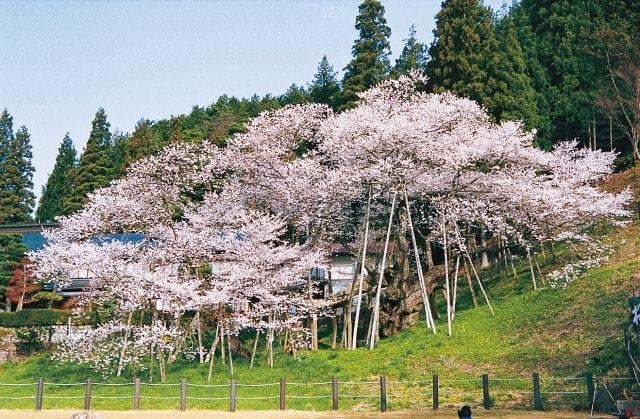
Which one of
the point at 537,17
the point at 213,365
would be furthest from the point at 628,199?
the point at 213,365

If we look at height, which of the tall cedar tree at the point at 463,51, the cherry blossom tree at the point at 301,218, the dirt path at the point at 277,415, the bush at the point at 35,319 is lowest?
the dirt path at the point at 277,415

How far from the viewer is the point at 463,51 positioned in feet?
129

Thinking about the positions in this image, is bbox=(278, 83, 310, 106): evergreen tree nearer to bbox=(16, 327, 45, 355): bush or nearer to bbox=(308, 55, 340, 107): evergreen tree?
bbox=(308, 55, 340, 107): evergreen tree

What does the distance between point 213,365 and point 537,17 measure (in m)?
35.4

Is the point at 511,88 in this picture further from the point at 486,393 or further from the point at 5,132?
the point at 5,132

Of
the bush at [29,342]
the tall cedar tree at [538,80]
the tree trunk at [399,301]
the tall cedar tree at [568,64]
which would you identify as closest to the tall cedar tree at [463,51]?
the tall cedar tree at [538,80]

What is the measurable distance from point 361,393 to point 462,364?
397cm

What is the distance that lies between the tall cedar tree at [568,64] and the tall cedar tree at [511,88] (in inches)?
94.5

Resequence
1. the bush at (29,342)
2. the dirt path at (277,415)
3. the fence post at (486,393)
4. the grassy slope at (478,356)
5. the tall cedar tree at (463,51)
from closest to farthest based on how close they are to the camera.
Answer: the dirt path at (277,415)
the fence post at (486,393)
the grassy slope at (478,356)
the bush at (29,342)
the tall cedar tree at (463,51)

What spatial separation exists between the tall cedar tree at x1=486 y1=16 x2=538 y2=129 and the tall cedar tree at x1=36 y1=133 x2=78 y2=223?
36.1 m

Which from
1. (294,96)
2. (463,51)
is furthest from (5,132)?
(463,51)

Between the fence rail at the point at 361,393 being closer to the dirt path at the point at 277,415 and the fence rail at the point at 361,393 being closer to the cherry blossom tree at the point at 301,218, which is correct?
the dirt path at the point at 277,415

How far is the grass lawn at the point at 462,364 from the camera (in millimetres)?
19328

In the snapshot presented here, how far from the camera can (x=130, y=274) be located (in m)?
25.4
